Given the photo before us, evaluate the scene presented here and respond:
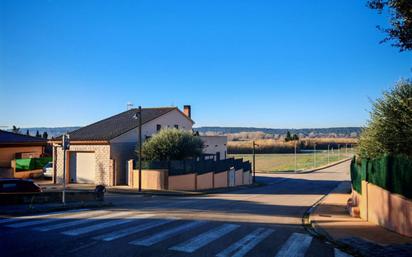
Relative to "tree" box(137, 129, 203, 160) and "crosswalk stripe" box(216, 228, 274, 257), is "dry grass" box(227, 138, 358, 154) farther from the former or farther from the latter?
"crosswalk stripe" box(216, 228, 274, 257)

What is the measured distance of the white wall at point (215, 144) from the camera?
163ft

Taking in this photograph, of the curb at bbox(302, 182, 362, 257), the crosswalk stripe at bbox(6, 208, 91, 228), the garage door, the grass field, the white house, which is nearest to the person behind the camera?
the curb at bbox(302, 182, 362, 257)

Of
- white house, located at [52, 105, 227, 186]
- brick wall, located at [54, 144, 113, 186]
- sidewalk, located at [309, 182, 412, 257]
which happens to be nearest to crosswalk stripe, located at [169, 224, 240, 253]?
sidewalk, located at [309, 182, 412, 257]

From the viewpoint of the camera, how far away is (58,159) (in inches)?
1463

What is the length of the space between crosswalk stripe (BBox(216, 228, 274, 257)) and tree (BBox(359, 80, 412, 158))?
6.01 m

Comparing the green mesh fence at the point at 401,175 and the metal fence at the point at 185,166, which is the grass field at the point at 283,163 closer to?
the metal fence at the point at 185,166

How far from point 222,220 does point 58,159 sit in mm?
25323

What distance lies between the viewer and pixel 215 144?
52.2 m

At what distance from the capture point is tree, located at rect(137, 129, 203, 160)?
34406 millimetres

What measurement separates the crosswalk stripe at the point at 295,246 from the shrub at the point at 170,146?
72.3ft

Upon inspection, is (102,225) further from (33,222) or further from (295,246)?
(295,246)

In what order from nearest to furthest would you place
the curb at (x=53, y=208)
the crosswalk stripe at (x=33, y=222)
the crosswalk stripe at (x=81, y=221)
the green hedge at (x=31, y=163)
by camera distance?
the crosswalk stripe at (x=81, y=221) → the crosswalk stripe at (x=33, y=222) → the curb at (x=53, y=208) → the green hedge at (x=31, y=163)

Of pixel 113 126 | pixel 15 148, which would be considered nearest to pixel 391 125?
pixel 113 126

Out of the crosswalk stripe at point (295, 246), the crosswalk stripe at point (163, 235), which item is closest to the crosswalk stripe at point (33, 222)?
the crosswalk stripe at point (163, 235)
